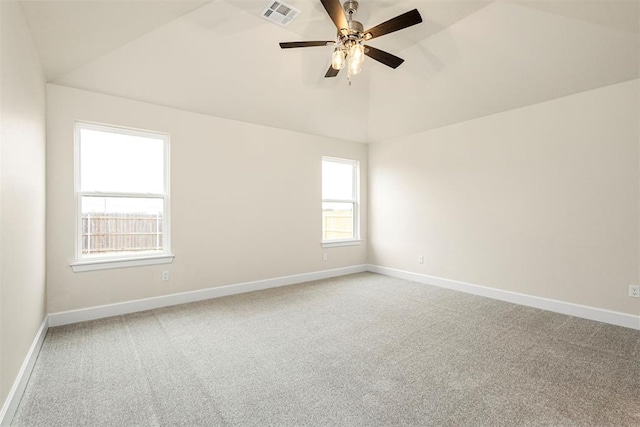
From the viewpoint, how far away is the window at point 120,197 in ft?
11.2

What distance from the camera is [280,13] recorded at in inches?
116

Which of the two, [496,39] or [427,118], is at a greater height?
[496,39]

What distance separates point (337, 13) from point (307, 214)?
3247 millimetres

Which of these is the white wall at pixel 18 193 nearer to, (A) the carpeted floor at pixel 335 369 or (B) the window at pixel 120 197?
(A) the carpeted floor at pixel 335 369

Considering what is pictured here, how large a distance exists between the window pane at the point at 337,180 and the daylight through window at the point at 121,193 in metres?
2.59

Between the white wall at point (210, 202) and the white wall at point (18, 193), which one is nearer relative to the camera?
the white wall at point (18, 193)

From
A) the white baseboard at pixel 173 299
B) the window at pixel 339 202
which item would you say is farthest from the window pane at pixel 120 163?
the window at pixel 339 202

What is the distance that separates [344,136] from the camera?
5.50 metres

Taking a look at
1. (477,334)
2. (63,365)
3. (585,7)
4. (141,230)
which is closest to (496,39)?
(585,7)

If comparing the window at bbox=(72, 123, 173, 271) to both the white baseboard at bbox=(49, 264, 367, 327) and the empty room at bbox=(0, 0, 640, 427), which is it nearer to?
the empty room at bbox=(0, 0, 640, 427)

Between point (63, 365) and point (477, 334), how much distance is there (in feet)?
11.6

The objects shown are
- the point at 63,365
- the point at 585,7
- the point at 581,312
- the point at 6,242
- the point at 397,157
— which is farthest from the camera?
the point at 397,157

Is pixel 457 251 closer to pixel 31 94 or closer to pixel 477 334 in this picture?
pixel 477 334

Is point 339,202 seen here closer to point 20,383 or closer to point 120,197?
point 120,197
